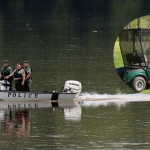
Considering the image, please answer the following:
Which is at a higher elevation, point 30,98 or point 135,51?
point 135,51

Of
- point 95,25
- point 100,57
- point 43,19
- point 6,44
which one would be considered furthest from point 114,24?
point 100,57

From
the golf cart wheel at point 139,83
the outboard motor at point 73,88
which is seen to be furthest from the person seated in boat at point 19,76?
the golf cart wheel at point 139,83

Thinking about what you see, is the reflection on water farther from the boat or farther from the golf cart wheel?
the golf cart wheel

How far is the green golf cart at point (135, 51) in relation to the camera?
33.9m

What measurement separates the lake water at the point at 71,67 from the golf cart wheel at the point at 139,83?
35.6 inches

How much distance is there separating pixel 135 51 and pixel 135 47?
0.17 metres

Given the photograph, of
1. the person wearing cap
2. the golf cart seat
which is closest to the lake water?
the golf cart seat

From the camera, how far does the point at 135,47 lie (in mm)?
33938

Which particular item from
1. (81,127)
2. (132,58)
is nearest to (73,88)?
(132,58)

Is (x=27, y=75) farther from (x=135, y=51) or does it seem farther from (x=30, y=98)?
(x=135, y=51)

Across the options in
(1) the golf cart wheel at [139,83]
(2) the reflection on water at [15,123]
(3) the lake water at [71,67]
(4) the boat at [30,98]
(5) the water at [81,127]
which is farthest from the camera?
(4) the boat at [30,98]

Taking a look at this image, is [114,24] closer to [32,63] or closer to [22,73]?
[32,63]

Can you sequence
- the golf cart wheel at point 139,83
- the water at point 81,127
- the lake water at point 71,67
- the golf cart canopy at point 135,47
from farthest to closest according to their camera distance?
the golf cart wheel at point 139,83
the golf cart canopy at point 135,47
the lake water at point 71,67
the water at point 81,127

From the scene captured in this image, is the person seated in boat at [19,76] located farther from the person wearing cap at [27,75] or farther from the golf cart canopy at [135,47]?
the golf cart canopy at [135,47]
